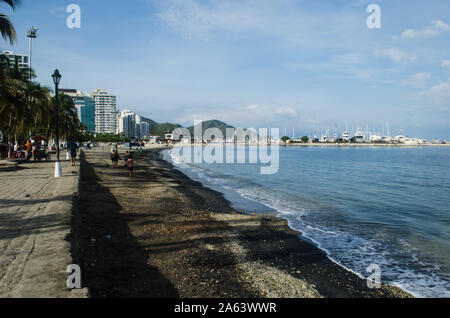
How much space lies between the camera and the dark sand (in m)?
5.38

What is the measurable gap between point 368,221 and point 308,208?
3.16m

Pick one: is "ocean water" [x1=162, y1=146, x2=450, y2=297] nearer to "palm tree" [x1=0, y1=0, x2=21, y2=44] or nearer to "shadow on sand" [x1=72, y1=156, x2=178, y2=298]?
"shadow on sand" [x1=72, y1=156, x2=178, y2=298]

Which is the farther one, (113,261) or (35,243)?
(113,261)

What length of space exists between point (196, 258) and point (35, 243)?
324 centimetres

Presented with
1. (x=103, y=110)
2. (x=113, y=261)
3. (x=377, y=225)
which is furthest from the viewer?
(x=103, y=110)

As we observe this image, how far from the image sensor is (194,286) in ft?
17.9

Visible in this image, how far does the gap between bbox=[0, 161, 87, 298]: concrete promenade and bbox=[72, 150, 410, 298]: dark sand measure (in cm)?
43

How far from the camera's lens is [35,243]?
5285 millimetres

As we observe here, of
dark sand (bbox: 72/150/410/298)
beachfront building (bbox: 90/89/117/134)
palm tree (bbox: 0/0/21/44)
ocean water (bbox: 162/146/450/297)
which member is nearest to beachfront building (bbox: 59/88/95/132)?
beachfront building (bbox: 90/89/117/134)

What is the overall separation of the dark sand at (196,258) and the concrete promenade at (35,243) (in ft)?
1.42

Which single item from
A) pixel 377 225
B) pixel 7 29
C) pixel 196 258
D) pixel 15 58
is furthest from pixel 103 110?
pixel 196 258

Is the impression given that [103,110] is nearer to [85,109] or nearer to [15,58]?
[85,109]

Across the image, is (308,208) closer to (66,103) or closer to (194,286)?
(194,286)
